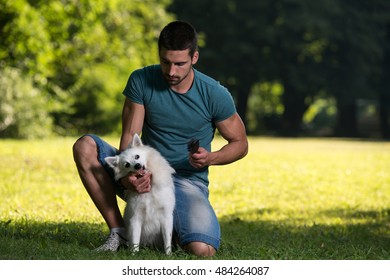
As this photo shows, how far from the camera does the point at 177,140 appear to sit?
6566mm

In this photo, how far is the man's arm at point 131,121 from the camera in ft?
21.2

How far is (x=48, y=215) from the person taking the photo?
9.12 meters

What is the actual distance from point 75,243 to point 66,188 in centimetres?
530

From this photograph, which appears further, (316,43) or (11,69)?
(316,43)

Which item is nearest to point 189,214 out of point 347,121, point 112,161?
point 112,161

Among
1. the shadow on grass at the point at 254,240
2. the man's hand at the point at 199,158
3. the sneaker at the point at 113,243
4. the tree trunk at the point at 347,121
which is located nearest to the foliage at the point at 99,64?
the shadow on grass at the point at 254,240

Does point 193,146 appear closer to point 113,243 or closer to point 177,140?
point 177,140

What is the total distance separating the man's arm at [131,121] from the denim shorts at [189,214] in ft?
0.49

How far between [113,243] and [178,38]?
169 cm

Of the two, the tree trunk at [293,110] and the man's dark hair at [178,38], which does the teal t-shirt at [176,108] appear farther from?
the tree trunk at [293,110]

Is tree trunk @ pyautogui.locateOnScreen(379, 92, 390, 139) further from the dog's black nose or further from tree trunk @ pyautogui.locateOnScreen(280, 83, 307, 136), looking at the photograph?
the dog's black nose

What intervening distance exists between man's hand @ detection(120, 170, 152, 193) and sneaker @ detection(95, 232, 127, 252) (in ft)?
2.04

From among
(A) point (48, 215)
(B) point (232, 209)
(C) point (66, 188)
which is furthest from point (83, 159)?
(C) point (66, 188)
